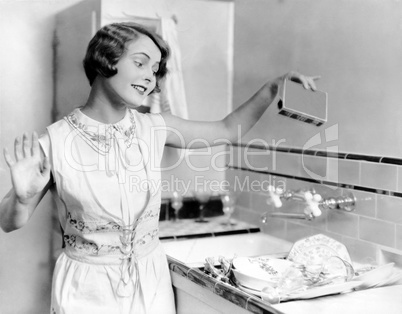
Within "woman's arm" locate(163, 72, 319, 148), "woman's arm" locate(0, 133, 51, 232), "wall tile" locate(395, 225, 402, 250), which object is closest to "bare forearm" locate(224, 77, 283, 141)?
"woman's arm" locate(163, 72, 319, 148)

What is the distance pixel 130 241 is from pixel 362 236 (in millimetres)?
744

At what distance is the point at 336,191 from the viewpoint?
175 centimetres

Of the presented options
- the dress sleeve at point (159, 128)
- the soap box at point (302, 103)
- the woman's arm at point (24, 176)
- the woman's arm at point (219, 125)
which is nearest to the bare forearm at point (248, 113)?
the woman's arm at point (219, 125)

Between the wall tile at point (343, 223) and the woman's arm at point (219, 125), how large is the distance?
0.43 m

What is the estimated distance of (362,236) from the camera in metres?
1.67

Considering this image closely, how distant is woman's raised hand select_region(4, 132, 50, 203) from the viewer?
49.2 inches

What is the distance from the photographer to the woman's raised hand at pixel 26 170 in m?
1.25

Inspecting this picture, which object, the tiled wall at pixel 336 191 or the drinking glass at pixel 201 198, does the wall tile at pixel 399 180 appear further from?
the drinking glass at pixel 201 198

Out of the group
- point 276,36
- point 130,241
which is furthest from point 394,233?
point 276,36

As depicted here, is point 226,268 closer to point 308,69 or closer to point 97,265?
point 97,265

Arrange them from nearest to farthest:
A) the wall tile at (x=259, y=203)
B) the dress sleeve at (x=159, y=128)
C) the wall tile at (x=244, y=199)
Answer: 1. the dress sleeve at (x=159, y=128)
2. the wall tile at (x=259, y=203)
3. the wall tile at (x=244, y=199)

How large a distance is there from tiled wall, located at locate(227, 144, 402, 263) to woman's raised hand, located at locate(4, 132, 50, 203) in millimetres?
962

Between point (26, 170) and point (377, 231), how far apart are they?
1055 mm

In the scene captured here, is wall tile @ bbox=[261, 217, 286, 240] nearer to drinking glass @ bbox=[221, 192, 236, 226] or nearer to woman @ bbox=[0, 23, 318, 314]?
drinking glass @ bbox=[221, 192, 236, 226]
